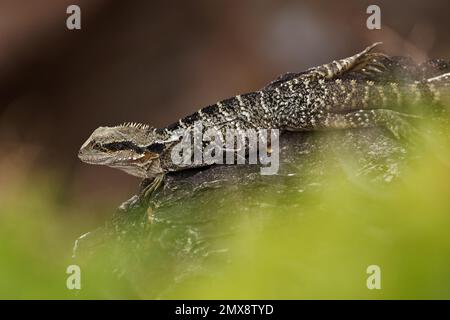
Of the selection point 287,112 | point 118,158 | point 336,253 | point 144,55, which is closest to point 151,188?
point 118,158

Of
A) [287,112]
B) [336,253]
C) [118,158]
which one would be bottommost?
[336,253]

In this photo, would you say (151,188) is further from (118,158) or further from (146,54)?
(146,54)

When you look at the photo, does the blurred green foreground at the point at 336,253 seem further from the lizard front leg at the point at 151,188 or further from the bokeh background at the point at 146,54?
the bokeh background at the point at 146,54

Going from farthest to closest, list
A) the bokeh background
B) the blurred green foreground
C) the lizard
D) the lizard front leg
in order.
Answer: the bokeh background, the lizard front leg, the lizard, the blurred green foreground

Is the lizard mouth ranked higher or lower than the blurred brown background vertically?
lower

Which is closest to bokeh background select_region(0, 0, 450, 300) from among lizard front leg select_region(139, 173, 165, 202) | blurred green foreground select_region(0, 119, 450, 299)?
lizard front leg select_region(139, 173, 165, 202)

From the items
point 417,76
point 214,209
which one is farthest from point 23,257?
point 417,76

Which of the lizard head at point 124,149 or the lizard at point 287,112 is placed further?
the lizard head at point 124,149

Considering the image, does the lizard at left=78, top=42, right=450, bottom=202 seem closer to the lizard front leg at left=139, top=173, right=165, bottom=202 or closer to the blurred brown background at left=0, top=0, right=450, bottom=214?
the lizard front leg at left=139, top=173, right=165, bottom=202

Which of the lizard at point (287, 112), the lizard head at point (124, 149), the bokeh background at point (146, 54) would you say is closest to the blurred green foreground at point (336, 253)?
the lizard at point (287, 112)
